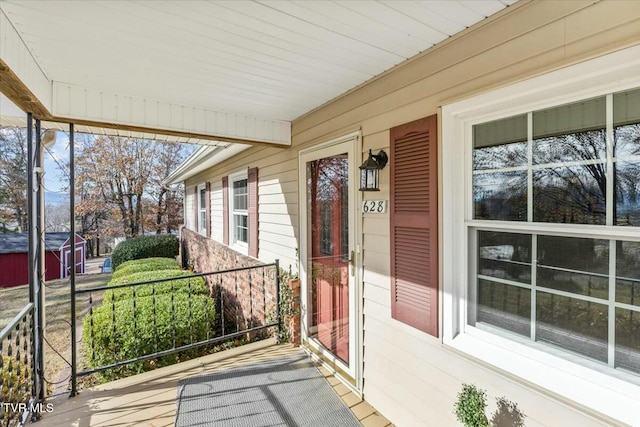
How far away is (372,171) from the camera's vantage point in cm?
244

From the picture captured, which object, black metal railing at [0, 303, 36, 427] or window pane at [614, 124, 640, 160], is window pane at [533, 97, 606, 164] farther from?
black metal railing at [0, 303, 36, 427]

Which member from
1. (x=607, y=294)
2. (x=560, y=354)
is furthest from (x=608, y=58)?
(x=560, y=354)

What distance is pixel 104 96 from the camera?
264 cm

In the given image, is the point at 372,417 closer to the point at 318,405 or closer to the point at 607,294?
the point at 318,405

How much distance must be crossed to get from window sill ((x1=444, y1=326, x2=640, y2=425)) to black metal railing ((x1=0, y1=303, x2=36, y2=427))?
289 centimetres

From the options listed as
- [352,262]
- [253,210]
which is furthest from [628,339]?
[253,210]

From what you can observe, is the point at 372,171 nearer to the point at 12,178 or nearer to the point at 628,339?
the point at 628,339

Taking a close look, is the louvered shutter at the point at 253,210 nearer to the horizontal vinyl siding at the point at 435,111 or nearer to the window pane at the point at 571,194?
the horizontal vinyl siding at the point at 435,111

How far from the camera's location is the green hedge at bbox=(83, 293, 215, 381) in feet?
11.7

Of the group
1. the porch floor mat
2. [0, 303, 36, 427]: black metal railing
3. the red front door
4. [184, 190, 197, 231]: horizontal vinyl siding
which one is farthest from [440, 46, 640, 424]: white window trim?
[184, 190, 197, 231]: horizontal vinyl siding

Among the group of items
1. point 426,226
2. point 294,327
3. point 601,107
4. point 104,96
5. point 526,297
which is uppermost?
point 104,96

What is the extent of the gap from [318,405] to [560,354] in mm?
1862

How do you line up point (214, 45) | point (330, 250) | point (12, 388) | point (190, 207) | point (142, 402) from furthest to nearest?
point (190, 207) → point (330, 250) → point (142, 402) → point (12, 388) → point (214, 45)

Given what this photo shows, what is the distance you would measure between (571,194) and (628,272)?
0.40m
